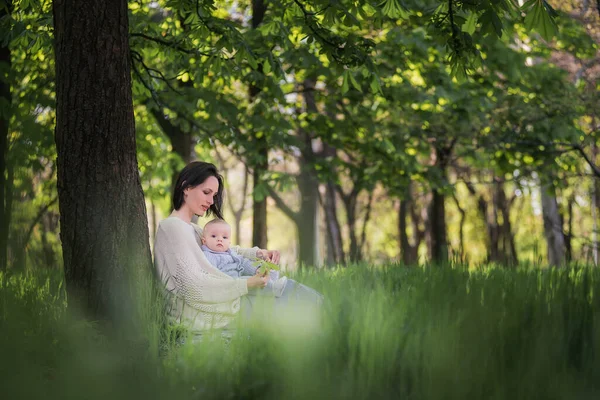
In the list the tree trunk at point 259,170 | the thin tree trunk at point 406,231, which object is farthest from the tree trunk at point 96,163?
the thin tree trunk at point 406,231

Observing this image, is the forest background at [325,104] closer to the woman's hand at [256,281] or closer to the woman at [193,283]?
→ the woman at [193,283]

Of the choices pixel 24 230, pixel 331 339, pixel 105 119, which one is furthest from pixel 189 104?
pixel 331 339

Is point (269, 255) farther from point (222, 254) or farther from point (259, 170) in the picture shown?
point (259, 170)

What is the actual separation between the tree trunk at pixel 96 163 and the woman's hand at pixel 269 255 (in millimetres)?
809

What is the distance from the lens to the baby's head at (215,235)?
14.7ft

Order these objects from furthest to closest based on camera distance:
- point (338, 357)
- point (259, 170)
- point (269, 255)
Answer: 1. point (259, 170)
2. point (269, 255)
3. point (338, 357)

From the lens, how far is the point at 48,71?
9.73 m

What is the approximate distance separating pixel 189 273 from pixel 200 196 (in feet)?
2.02

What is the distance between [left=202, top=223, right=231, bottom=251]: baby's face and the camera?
449 centimetres

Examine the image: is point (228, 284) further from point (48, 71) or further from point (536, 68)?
point (536, 68)

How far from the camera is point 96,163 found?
4113 mm

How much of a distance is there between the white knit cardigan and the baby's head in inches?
13.1

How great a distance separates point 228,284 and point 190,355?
45.9 inches

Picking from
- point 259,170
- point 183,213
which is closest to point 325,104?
point 259,170
